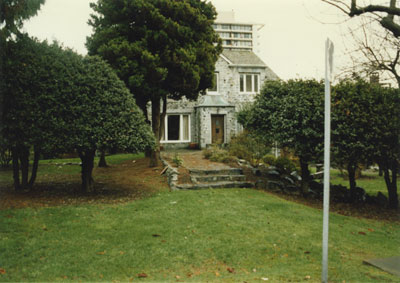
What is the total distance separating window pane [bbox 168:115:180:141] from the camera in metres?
27.0

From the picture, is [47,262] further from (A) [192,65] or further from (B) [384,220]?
(A) [192,65]

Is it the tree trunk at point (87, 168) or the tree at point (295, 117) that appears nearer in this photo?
the tree trunk at point (87, 168)

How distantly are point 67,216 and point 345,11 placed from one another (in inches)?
340

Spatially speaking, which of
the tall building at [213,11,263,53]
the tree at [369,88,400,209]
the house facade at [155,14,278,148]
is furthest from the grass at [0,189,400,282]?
the tall building at [213,11,263,53]

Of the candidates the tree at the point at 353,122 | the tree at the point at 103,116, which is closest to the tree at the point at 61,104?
the tree at the point at 103,116

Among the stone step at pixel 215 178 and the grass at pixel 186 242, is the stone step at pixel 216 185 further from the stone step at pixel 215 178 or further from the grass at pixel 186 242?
the grass at pixel 186 242

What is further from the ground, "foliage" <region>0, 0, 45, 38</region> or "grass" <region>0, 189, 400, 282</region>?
"foliage" <region>0, 0, 45, 38</region>

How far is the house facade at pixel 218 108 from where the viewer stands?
85.3 feet

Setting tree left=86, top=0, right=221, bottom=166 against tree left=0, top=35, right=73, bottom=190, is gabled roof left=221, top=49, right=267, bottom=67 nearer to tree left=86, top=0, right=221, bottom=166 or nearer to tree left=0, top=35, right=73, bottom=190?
tree left=86, top=0, right=221, bottom=166

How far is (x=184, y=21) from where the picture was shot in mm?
15219

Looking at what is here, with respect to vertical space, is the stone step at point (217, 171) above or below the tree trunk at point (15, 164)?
below

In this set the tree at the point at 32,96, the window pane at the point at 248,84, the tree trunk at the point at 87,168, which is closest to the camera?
the tree at the point at 32,96

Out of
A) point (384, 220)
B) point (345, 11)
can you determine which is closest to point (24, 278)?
point (345, 11)

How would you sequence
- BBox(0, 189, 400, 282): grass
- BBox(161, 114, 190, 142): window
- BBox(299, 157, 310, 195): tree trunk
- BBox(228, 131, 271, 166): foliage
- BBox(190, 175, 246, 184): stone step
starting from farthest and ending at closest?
1. BBox(161, 114, 190, 142): window
2. BBox(228, 131, 271, 166): foliage
3. BBox(190, 175, 246, 184): stone step
4. BBox(299, 157, 310, 195): tree trunk
5. BBox(0, 189, 400, 282): grass
